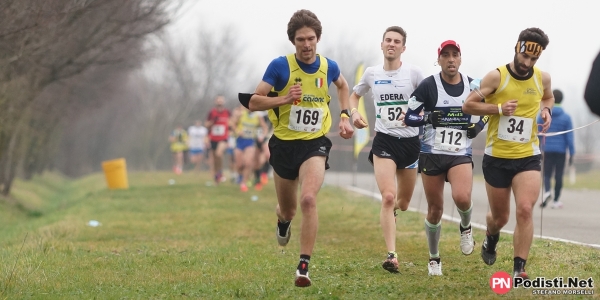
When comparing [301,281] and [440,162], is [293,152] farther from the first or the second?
[440,162]

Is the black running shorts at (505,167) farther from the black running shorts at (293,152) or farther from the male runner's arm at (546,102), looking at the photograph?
the black running shorts at (293,152)

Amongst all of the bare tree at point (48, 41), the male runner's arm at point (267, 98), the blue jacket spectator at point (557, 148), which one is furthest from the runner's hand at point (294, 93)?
the blue jacket spectator at point (557, 148)

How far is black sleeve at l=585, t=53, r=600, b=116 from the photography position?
630cm

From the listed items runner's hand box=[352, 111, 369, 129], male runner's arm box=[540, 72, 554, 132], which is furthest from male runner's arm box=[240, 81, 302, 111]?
male runner's arm box=[540, 72, 554, 132]

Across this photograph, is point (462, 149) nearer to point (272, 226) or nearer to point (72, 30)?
point (272, 226)

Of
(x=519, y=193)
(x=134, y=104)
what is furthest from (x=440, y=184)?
(x=134, y=104)

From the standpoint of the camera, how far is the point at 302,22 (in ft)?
27.7

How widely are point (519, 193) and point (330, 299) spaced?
6.18 ft

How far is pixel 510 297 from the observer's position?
7195 millimetres

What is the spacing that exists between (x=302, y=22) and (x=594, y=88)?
2.94 metres

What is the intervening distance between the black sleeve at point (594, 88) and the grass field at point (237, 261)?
5.53ft

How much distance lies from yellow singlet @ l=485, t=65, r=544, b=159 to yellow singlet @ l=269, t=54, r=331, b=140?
151 centimetres

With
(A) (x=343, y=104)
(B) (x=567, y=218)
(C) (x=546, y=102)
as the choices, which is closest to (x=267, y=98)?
(A) (x=343, y=104)

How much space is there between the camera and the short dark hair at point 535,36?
7.91 m
